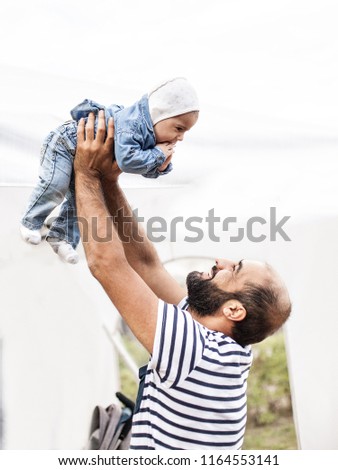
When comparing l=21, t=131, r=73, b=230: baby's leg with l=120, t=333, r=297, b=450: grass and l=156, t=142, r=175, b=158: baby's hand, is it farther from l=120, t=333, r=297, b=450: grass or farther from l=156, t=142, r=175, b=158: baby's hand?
l=120, t=333, r=297, b=450: grass

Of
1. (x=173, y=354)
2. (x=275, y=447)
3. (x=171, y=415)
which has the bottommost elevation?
(x=275, y=447)

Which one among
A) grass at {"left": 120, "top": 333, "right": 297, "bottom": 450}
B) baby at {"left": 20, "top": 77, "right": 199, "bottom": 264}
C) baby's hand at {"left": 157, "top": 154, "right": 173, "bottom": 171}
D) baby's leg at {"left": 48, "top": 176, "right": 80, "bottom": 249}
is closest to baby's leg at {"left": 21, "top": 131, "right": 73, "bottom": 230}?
baby at {"left": 20, "top": 77, "right": 199, "bottom": 264}

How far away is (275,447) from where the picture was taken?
6.50 m

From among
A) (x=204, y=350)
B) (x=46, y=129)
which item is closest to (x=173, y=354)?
(x=204, y=350)

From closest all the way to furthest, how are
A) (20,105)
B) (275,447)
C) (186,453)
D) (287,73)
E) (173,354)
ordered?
(173,354) → (186,453) → (20,105) → (287,73) → (275,447)

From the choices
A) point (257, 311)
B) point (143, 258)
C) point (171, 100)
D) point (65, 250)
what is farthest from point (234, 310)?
point (171, 100)

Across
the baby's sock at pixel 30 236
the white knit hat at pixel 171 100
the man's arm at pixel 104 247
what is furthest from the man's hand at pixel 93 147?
the baby's sock at pixel 30 236

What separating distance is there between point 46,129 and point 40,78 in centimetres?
26

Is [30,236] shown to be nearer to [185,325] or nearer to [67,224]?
[67,224]

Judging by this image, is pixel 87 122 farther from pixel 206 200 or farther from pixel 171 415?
pixel 206 200

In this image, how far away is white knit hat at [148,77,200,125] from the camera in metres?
2.32

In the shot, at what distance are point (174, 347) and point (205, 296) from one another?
31cm

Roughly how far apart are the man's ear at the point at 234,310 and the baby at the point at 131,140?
541 millimetres

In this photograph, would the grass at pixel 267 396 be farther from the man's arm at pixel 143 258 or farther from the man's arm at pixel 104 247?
the man's arm at pixel 104 247
